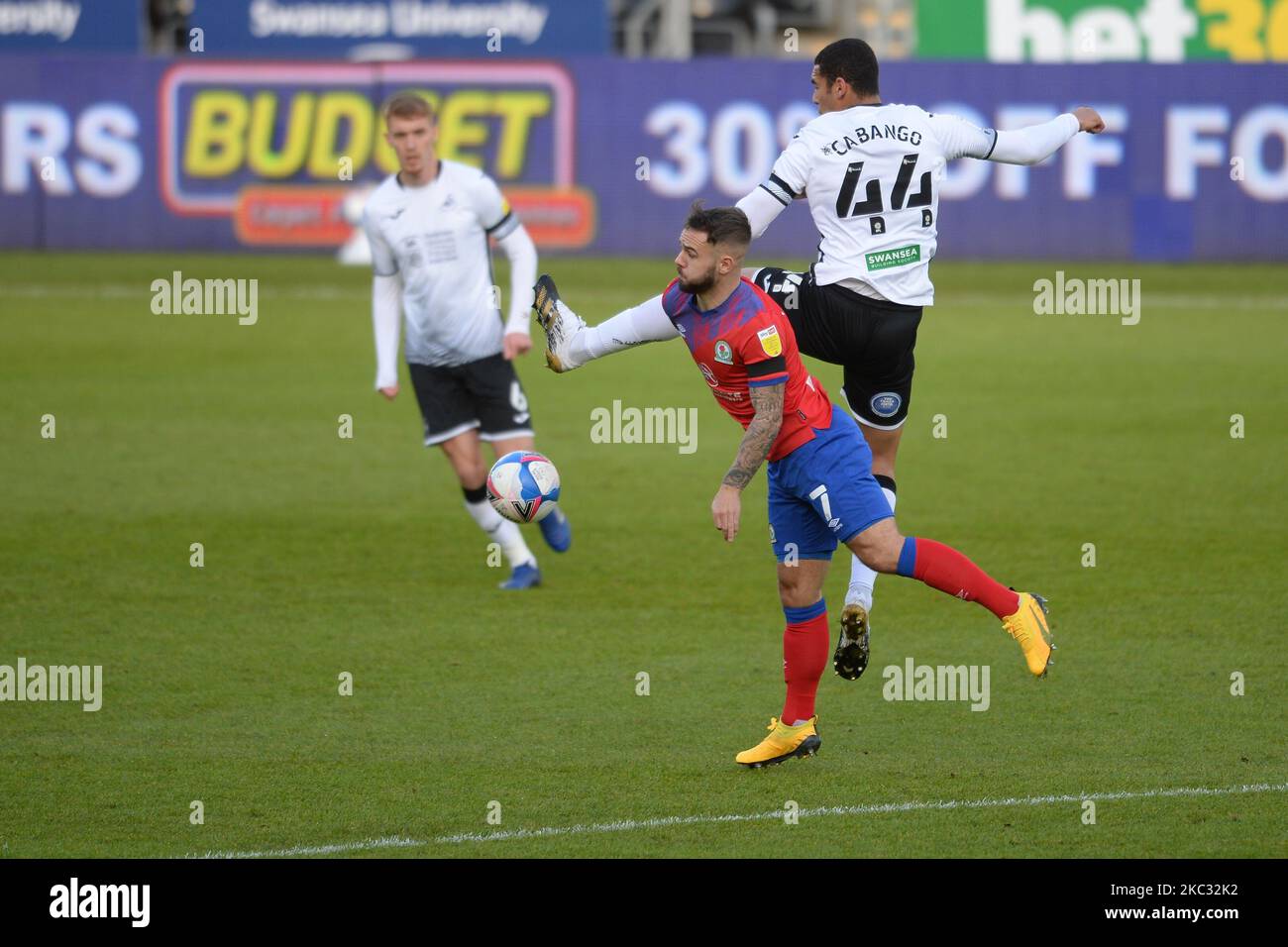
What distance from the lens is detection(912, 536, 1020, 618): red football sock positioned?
6.90 meters

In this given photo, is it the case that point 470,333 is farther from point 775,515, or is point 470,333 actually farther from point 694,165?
point 694,165

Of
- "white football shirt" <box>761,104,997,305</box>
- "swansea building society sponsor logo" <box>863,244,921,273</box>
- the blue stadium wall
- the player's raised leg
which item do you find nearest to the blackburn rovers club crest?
"white football shirt" <box>761,104,997,305</box>

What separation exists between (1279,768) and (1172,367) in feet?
39.5

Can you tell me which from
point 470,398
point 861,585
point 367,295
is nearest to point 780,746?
point 861,585

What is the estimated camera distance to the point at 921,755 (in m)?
7.10

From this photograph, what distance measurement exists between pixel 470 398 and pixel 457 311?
1.78ft

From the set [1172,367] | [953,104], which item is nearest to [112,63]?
[953,104]

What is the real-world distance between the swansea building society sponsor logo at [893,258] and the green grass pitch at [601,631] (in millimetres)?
1920

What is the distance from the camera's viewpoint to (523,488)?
812cm

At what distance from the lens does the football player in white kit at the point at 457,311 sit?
33.2ft

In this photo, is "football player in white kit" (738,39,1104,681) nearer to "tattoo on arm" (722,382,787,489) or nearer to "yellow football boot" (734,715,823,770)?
"yellow football boot" (734,715,823,770)

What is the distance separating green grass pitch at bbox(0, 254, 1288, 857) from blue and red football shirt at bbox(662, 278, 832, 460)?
1381 millimetres

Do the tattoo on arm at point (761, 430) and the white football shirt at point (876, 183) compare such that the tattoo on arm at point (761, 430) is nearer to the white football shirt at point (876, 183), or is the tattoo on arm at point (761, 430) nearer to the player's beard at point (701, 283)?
the player's beard at point (701, 283)
